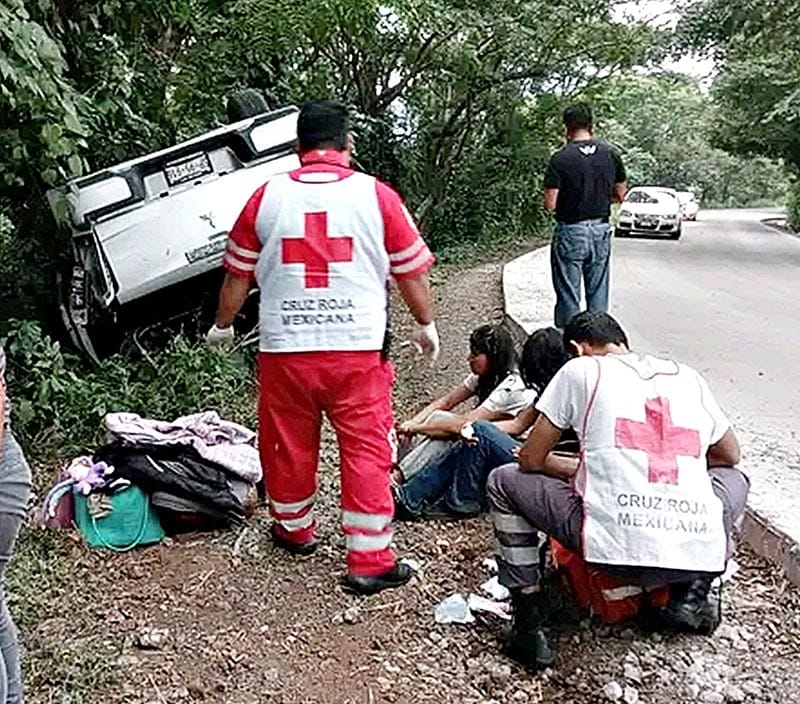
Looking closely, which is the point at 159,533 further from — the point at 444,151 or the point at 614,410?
the point at 444,151

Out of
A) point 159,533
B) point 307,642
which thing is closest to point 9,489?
point 307,642

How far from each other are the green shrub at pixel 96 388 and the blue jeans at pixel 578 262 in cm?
207

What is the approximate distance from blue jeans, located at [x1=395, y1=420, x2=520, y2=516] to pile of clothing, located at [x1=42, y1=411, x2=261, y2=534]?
2.29ft

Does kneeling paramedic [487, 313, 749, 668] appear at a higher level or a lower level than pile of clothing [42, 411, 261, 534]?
higher

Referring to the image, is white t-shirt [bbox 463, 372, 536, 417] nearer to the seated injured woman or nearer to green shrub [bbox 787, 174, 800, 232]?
the seated injured woman

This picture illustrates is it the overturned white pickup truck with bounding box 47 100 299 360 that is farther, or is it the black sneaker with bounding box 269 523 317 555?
the overturned white pickup truck with bounding box 47 100 299 360

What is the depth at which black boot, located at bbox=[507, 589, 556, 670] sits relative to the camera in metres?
3.39

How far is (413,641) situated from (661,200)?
75.1 feet

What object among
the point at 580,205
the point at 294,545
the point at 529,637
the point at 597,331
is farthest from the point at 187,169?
the point at 529,637

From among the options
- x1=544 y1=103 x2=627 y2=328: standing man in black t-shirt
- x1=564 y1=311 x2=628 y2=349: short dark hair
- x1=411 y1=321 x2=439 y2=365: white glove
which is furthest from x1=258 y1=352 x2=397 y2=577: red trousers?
x1=544 y1=103 x2=627 y2=328: standing man in black t-shirt

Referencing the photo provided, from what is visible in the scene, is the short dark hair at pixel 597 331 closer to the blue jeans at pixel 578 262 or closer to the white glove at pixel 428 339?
the white glove at pixel 428 339

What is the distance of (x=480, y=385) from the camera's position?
4.96 m

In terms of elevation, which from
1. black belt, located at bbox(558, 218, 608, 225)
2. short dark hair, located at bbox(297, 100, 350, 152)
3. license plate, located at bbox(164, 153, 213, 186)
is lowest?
black belt, located at bbox(558, 218, 608, 225)

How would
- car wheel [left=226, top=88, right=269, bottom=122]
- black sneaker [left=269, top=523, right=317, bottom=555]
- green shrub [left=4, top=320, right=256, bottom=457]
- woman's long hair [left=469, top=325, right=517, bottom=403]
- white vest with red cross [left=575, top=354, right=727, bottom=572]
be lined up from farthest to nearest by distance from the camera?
car wheel [left=226, top=88, right=269, bottom=122] < green shrub [left=4, top=320, right=256, bottom=457] < woman's long hair [left=469, top=325, right=517, bottom=403] < black sneaker [left=269, top=523, right=317, bottom=555] < white vest with red cross [left=575, top=354, right=727, bottom=572]
